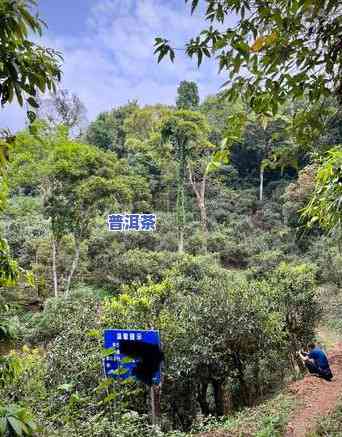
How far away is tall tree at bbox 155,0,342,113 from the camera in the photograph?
1.79 m

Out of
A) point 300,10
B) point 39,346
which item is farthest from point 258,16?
point 39,346

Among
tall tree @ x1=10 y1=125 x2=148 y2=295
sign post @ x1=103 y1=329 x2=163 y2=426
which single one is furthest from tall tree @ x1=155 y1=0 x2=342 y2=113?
tall tree @ x1=10 y1=125 x2=148 y2=295

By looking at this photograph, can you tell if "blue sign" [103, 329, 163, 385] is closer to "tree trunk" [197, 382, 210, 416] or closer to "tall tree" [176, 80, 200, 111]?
"tree trunk" [197, 382, 210, 416]

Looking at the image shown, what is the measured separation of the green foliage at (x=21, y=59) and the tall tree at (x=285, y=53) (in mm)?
507

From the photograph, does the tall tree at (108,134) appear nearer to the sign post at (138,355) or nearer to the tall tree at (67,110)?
the tall tree at (67,110)

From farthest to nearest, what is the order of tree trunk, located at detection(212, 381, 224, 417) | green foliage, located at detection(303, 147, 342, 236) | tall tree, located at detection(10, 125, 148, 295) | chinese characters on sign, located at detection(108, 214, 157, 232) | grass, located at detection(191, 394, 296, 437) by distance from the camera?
chinese characters on sign, located at detection(108, 214, 157, 232)
tall tree, located at detection(10, 125, 148, 295)
tree trunk, located at detection(212, 381, 224, 417)
grass, located at detection(191, 394, 296, 437)
green foliage, located at detection(303, 147, 342, 236)

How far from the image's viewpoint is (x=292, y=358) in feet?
28.6

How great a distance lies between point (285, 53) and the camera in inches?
70.7

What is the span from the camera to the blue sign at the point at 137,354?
3.78 m

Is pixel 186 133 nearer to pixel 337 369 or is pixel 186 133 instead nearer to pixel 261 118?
pixel 337 369

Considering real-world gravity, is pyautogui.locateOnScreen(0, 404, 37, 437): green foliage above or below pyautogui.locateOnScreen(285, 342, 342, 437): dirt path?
above

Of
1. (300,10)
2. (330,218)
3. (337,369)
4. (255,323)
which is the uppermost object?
(300,10)

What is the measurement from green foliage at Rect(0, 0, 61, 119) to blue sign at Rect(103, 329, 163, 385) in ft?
8.06

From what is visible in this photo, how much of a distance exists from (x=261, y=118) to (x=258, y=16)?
0.46 metres
